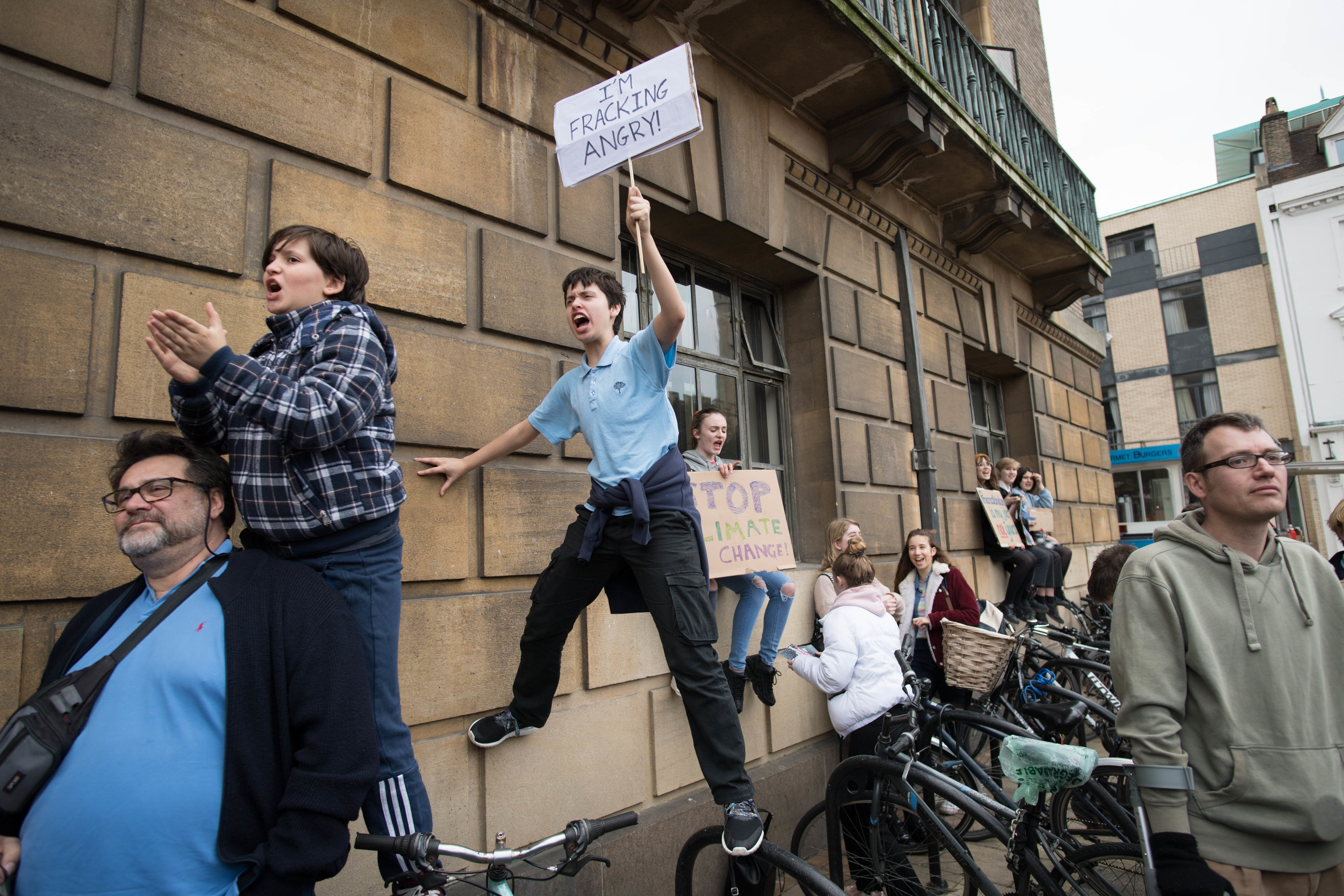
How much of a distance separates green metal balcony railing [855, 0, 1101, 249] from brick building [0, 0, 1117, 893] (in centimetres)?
15

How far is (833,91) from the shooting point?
578 cm

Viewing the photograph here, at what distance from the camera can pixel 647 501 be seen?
2691 mm

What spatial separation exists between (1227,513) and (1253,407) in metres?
33.5

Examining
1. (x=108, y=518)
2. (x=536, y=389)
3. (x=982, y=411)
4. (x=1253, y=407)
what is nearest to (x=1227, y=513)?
(x=536, y=389)

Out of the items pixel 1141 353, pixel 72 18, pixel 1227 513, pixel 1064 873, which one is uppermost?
pixel 1141 353

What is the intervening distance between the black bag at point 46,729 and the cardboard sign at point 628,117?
217 cm

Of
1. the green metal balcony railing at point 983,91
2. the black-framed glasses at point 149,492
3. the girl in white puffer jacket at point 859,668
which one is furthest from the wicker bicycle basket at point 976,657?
the green metal balcony railing at point 983,91

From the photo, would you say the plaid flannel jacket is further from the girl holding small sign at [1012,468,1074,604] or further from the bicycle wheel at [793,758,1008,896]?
the girl holding small sign at [1012,468,1074,604]

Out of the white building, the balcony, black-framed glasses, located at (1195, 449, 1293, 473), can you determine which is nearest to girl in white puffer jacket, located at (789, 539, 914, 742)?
black-framed glasses, located at (1195, 449, 1293, 473)

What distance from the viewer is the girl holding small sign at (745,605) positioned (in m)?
4.36

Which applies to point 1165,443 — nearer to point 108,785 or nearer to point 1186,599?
point 1186,599

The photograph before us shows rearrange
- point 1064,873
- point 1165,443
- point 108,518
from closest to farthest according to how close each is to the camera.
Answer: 1. point 108,518
2. point 1064,873
3. point 1165,443

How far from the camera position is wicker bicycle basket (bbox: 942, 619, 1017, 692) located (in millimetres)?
4051

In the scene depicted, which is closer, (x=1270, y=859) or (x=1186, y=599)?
(x=1270, y=859)
